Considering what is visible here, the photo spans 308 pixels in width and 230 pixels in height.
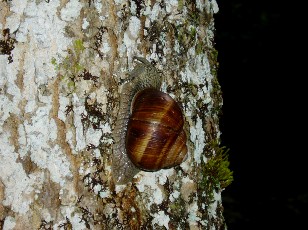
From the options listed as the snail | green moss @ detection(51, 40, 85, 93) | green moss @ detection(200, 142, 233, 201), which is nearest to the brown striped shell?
the snail

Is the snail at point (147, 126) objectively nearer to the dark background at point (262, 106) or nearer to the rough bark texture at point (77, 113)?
the rough bark texture at point (77, 113)

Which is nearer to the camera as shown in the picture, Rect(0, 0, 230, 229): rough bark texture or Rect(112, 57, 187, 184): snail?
Rect(0, 0, 230, 229): rough bark texture

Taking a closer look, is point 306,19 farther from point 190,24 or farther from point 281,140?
point 190,24

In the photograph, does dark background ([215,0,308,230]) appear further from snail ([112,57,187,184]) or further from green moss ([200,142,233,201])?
snail ([112,57,187,184])

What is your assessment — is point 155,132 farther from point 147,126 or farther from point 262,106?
point 262,106

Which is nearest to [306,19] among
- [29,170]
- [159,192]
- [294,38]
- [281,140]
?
[294,38]

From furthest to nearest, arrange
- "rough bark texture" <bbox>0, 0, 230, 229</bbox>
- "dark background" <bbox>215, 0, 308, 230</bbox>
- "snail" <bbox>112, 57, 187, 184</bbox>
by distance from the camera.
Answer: "dark background" <bbox>215, 0, 308, 230</bbox>
"snail" <bbox>112, 57, 187, 184</bbox>
"rough bark texture" <bbox>0, 0, 230, 229</bbox>

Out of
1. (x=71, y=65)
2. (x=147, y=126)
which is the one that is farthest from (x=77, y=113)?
(x=147, y=126)
